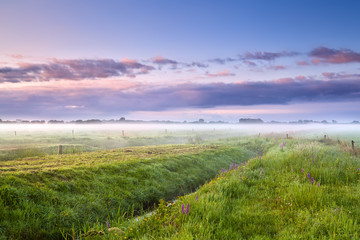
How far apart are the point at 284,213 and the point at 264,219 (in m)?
0.74

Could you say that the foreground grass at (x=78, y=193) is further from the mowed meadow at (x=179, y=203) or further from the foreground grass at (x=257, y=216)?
the foreground grass at (x=257, y=216)

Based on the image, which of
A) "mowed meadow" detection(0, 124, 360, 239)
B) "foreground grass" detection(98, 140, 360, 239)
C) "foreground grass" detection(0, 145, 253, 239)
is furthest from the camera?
"foreground grass" detection(0, 145, 253, 239)

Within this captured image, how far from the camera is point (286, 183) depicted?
396 inches

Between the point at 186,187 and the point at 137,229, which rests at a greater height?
the point at 137,229

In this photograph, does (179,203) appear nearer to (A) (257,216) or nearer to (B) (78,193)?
(A) (257,216)

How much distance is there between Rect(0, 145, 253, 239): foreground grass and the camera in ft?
28.6

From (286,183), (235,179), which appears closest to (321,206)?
(286,183)

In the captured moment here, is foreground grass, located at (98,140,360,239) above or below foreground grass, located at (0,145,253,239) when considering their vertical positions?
above

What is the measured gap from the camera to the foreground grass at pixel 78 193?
343 inches

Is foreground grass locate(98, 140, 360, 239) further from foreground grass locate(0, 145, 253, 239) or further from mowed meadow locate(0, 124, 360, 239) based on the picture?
foreground grass locate(0, 145, 253, 239)

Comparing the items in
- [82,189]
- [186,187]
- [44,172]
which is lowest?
[186,187]

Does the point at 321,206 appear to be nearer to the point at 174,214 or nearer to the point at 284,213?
the point at 284,213

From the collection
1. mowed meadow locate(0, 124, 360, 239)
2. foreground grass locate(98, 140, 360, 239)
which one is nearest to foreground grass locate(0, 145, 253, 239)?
mowed meadow locate(0, 124, 360, 239)

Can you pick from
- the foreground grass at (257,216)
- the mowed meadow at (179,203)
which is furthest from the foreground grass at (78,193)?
the foreground grass at (257,216)
